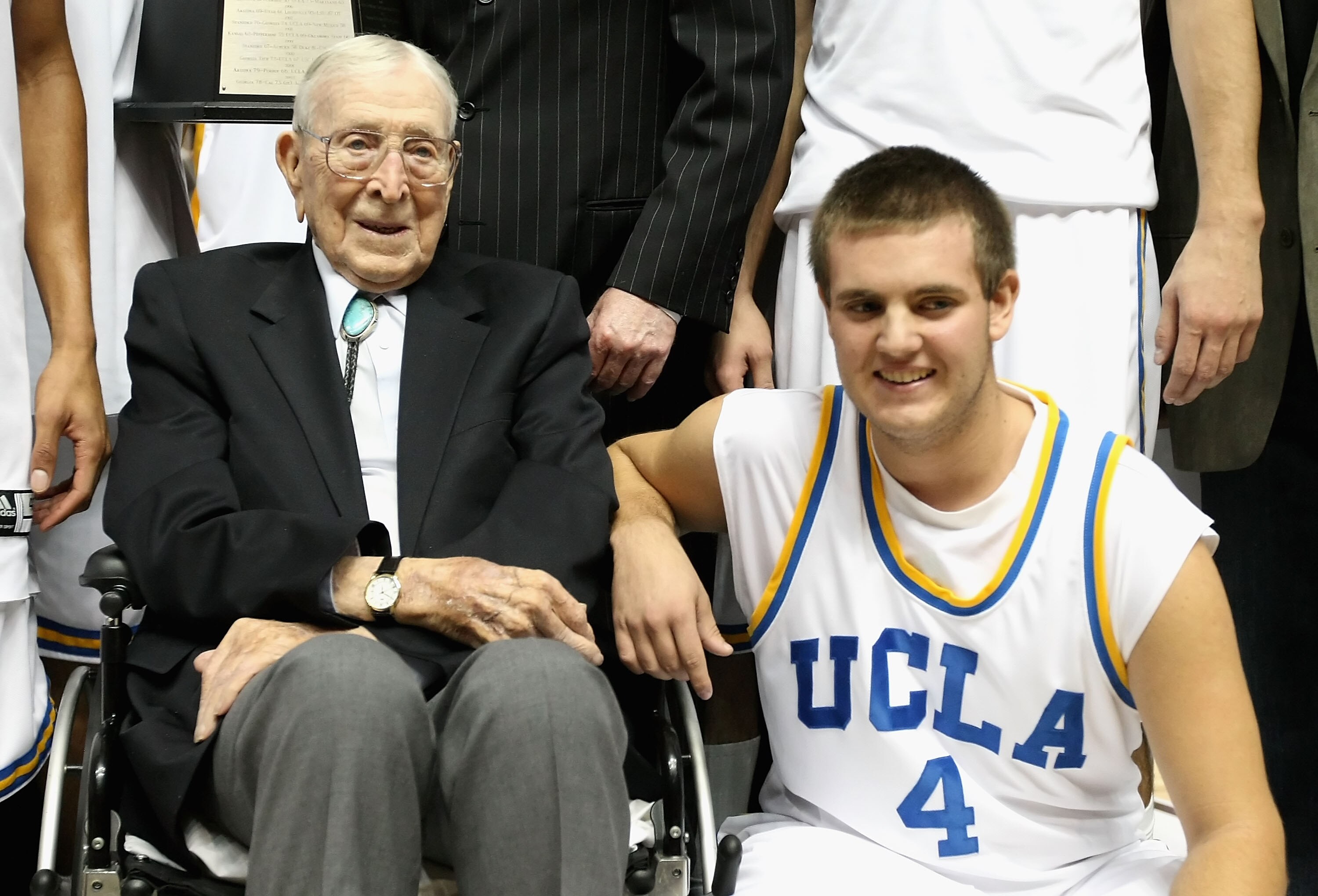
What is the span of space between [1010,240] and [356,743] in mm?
1110

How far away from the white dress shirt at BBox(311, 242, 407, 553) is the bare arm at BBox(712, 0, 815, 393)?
1.99ft

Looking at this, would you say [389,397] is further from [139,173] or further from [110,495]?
[139,173]

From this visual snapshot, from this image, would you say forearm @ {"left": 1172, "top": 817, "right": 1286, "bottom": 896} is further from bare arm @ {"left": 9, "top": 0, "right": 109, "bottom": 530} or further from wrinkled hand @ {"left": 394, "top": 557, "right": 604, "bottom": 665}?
bare arm @ {"left": 9, "top": 0, "right": 109, "bottom": 530}

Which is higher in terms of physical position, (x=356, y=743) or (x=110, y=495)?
(x=110, y=495)

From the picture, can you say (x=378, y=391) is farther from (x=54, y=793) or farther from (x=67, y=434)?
(x=54, y=793)

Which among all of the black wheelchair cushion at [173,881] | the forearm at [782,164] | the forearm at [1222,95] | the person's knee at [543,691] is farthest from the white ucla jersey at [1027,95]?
the black wheelchair cushion at [173,881]

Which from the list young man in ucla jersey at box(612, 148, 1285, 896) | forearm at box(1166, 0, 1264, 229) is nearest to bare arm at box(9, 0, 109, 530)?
young man in ucla jersey at box(612, 148, 1285, 896)

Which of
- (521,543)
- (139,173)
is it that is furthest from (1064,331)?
(139,173)

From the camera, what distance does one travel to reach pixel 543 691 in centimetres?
179

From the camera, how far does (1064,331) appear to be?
8.14ft

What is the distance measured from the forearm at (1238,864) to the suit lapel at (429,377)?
3.74ft

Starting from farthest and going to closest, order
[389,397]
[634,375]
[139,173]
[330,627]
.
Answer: [139,173] → [634,375] → [389,397] → [330,627]

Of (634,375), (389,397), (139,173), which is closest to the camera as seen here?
(389,397)

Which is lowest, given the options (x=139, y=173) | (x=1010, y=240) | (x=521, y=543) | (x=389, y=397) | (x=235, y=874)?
(x=235, y=874)
